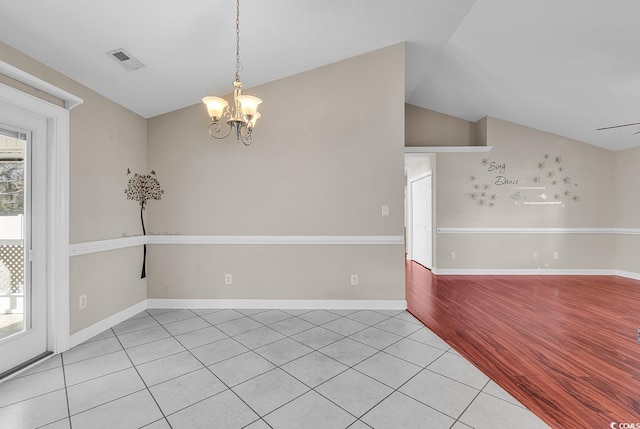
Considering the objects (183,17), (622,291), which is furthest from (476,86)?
(183,17)

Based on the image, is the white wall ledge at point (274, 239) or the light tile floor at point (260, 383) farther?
the white wall ledge at point (274, 239)

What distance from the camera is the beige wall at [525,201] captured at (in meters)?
5.35

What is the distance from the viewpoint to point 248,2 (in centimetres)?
229

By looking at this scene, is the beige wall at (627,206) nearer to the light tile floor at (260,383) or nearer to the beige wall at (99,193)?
the light tile floor at (260,383)

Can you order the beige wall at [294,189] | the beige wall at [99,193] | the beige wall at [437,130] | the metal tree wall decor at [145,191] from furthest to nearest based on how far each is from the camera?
1. the beige wall at [437,130]
2. the beige wall at [294,189]
3. the metal tree wall decor at [145,191]
4. the beige wall at [99,193]

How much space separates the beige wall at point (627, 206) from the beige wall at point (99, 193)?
8.14m

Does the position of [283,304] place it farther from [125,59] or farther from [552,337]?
[125,59]

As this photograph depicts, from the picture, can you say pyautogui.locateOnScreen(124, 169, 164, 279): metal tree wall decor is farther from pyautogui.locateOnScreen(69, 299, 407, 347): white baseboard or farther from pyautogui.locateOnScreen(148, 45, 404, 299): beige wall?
pyautogui.locateOnScreen(69, 299, 407, 347): white baseboard

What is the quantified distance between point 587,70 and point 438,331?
149 inches

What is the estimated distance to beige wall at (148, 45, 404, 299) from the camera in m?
3.51

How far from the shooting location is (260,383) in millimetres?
1966

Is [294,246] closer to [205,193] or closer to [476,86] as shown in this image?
[205,193]

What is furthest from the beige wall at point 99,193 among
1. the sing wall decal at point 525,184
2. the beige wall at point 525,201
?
the sing wall decal at point 525,184

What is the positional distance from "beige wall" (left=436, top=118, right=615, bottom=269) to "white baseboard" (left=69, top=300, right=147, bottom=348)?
5107 mm
